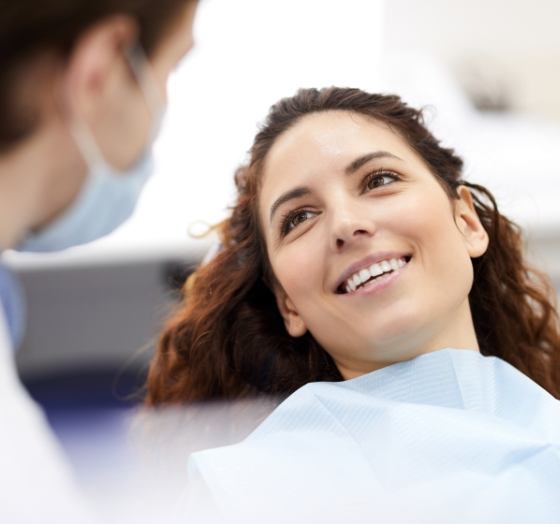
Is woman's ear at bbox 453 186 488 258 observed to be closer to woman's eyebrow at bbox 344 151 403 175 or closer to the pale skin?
woman's eyebrow at bbox 344 151 403 175

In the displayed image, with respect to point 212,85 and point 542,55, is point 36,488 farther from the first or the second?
point 542,55

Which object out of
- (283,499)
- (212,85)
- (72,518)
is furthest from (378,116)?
(72,518)

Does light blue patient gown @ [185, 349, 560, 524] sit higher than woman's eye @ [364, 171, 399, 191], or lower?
lower

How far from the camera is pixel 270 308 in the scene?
3.59 feet

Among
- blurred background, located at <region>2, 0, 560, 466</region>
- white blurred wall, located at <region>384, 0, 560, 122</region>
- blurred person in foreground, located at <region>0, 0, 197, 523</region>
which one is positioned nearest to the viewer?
blurred person in foreground, located at <region>0, 0, 197, 523</region>

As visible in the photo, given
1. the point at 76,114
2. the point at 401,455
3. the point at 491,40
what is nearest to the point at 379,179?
the point at 401,455

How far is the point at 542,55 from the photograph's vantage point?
2535mm

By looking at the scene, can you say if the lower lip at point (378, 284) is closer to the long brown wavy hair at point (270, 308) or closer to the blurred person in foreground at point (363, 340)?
the blurred person in foreground at point (363, 340)

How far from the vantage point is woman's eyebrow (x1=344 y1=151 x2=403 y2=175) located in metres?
0.95

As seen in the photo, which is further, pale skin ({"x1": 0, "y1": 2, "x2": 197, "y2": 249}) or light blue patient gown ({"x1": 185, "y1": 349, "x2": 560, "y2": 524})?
light blue patient gown ({"x1": 185, "y1": 349, "x2": 560, "y2": 524})

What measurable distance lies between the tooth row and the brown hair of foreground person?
409 millimetres

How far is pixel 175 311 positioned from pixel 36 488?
0.67 m

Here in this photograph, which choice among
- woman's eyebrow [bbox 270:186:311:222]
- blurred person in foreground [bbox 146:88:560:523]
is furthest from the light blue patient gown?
woman's eyebrow [bbox 270:186:311:222]

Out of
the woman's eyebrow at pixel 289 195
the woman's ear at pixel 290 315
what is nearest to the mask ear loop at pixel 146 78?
the woman's eyebrow at pixel 289 195
